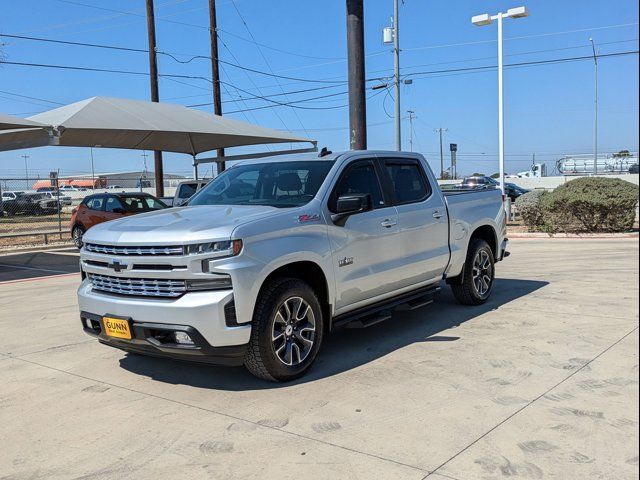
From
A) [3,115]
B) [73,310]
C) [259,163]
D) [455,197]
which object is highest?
[3,115]

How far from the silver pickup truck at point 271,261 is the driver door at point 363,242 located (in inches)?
0.6

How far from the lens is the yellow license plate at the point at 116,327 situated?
4.72 meters

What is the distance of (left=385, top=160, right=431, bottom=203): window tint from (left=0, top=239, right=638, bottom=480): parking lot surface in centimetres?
147

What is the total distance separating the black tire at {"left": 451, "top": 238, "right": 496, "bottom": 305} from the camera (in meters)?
7.46

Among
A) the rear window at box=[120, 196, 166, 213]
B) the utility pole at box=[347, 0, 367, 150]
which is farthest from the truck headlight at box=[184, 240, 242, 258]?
the rear window at box=[120, 196, 166, 213]

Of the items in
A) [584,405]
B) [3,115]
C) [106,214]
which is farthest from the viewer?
[106,214]

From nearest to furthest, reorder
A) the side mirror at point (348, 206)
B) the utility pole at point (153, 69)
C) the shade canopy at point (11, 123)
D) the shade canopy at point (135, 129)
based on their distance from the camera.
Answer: the side mirror at point (348, 206)
the shade canopy at point (11, 123)
the shade canopy at point (135, 129)
the utility pole at point (153, 69)

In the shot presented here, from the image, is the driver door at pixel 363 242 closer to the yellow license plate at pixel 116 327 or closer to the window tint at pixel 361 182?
the window tint at pixel 361 182

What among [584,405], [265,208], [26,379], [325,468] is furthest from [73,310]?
[584,405]

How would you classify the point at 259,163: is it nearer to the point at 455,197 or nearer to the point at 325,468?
the point at 455,197

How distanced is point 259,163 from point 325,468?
3.67 meters

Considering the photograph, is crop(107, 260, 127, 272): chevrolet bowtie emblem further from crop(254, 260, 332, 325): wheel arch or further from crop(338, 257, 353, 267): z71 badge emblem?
crop(338, 257, 353, 267): z71 badge emblem

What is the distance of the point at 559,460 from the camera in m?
3.51

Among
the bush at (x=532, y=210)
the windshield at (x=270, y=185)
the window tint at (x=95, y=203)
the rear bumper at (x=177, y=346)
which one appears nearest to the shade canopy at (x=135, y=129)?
the window tint at (x=95, y=203)
